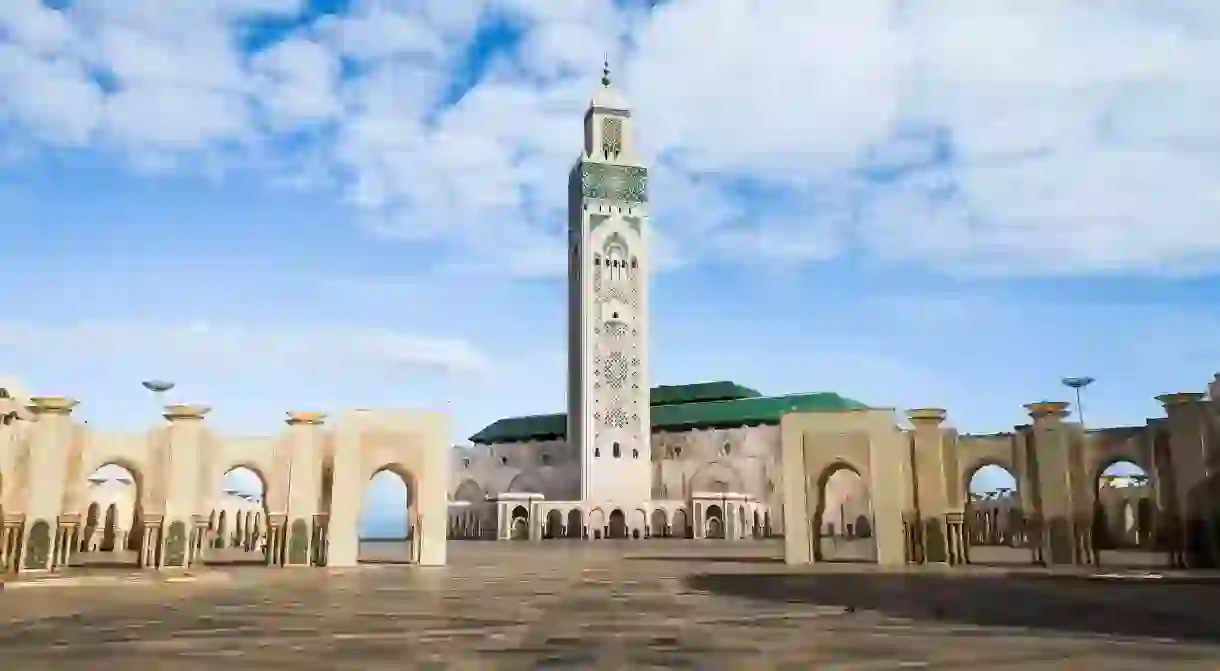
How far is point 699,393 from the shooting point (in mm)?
57812

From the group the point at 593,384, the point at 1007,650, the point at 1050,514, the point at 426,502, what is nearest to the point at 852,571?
the point at 1050,514

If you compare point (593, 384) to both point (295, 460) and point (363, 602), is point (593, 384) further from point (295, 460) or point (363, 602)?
point (363, 602)

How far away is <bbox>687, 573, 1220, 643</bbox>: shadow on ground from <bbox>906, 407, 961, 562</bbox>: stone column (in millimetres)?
3773

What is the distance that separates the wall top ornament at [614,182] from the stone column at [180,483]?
31.4 metres

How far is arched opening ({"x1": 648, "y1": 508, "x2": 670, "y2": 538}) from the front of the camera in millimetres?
45000

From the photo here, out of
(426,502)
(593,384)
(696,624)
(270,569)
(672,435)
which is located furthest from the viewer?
(672,435)

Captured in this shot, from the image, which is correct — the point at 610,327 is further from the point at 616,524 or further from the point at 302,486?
the point at 302,486

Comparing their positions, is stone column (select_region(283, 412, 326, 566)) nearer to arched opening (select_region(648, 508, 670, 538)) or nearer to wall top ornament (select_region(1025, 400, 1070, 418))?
wall top ornament (select_region(1025, 400, 1070, 418))

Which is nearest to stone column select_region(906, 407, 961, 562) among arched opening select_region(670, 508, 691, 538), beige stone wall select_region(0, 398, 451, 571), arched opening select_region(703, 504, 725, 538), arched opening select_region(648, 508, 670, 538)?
beige stone wall select_region(0, 398, 451, 571)

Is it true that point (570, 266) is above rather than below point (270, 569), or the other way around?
above

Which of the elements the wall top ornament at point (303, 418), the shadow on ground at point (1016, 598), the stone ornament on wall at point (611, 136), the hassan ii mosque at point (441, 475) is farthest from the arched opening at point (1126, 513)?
the stone ornament on wall at point (611, 136)

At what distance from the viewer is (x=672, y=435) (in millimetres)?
53906

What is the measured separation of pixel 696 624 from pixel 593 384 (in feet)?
128

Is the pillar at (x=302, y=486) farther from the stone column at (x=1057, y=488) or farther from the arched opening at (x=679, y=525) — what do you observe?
the arched opening at (x=679, y=525)
